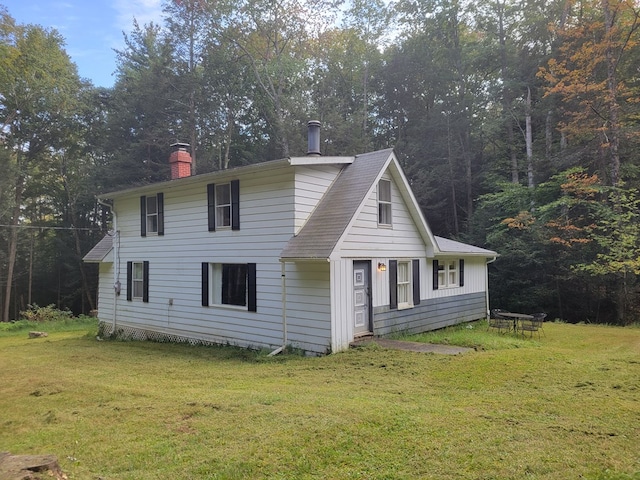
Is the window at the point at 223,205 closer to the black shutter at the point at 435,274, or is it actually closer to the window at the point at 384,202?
the window at the point at 384,202

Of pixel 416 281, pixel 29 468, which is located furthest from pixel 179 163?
pixel 29 468

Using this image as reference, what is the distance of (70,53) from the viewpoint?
2723 centimetres

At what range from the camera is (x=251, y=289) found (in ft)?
35.6

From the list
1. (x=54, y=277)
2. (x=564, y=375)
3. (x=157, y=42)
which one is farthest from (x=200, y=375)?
(x=54, y=277)

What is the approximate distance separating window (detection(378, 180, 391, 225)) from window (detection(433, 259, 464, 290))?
2.85 metres

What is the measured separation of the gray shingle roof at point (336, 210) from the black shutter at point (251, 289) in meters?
1.60

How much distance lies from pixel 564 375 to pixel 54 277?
34.6 m

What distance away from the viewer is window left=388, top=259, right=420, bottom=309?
1121 centimetres

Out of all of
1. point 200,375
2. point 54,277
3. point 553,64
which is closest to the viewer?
point 200,375

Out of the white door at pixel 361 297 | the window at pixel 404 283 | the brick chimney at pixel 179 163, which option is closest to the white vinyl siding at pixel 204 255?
the brick chimney at pixel 179 163

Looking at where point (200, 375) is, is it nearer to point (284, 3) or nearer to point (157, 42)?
point (284, 3)

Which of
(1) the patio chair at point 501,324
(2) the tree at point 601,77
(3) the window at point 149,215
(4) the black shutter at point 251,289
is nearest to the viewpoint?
(4) the black shutter at point 251,289

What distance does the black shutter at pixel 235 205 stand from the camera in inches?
442

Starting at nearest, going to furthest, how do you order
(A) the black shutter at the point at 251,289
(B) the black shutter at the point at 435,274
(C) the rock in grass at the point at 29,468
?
1. (C) the rock in grass at the point at 29,468
2. (A) the black shutter at the point at 251,289
3. (B) the black shutter at the point at 435,274
